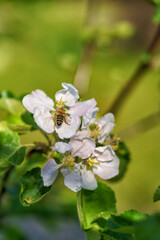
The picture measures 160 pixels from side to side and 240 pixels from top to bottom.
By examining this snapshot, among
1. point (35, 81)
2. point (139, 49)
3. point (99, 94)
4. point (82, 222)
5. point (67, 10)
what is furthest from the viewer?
point (139, 49)

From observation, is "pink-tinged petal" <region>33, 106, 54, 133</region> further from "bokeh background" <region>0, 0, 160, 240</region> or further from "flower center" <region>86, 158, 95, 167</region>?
"bokeh background" <region>0, 0, 160, 240</region>

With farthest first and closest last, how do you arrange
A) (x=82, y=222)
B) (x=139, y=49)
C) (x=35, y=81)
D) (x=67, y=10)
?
(x=139, y=49), (x=67, y=10), (x=35, y=81), (x=82, y=222)

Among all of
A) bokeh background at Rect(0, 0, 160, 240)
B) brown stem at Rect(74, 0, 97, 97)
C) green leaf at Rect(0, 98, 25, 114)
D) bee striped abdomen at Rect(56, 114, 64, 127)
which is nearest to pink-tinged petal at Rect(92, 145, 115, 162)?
bee striped abdomen at Rect(56, 114, 64, 127)

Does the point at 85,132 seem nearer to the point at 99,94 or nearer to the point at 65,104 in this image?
the point at 65,104

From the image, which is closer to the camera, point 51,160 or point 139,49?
point 51,160

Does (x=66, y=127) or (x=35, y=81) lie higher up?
(x=35, y=81)

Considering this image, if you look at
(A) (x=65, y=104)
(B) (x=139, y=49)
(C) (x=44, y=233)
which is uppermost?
(B) (x=139, y=49)

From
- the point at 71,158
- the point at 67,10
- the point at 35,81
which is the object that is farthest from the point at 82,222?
the point at 67,10

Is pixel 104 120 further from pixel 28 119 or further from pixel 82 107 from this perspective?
pixel 28 119

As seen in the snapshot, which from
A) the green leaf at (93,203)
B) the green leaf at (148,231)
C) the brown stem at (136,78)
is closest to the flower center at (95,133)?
the green leaf at (93,203)

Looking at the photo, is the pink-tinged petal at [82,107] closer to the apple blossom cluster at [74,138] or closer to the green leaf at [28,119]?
the apple blossom cluster at [74,138]
